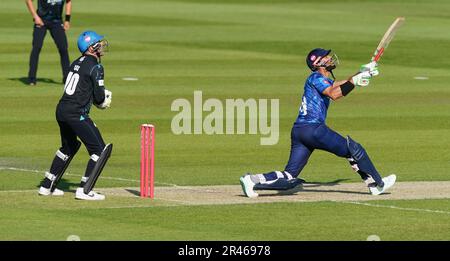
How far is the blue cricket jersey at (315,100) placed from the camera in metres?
16.5

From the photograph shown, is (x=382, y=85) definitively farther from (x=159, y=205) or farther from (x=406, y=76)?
(x=159, y=205)

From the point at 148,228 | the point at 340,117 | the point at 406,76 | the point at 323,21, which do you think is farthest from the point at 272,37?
the point at 148,228

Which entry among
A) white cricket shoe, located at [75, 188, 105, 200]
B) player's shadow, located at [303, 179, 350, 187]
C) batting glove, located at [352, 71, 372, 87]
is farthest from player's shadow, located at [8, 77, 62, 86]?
batting glove, located at [352, 71, 372, 87]

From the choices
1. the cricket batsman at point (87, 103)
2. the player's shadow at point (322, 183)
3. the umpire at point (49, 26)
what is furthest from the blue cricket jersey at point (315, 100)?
the umpire at point (49, 26)

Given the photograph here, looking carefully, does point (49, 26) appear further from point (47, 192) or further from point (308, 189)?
point (308, 189)

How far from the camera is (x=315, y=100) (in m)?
16.5

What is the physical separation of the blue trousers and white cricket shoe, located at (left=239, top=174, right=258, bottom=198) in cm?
50

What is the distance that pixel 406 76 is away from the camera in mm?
30422

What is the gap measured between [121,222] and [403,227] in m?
3.17

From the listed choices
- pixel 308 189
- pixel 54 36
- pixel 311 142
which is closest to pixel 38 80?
pixel 54 36

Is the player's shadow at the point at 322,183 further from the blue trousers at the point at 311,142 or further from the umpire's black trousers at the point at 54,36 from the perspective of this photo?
the umpire's black trousers at the point at 54,36

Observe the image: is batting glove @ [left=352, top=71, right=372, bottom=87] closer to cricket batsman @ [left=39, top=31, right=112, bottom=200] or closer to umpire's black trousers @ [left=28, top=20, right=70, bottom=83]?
cricket batsman @ [left=39, top=31, right=112, bottom=200]

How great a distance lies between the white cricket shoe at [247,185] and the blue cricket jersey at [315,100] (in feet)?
3.20
